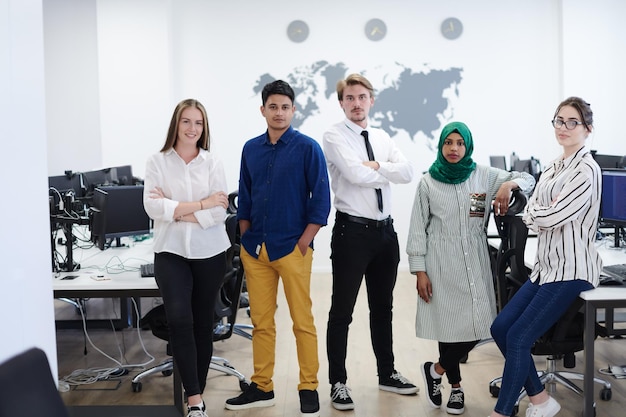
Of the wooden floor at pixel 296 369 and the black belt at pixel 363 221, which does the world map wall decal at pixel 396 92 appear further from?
the black belt at pixel 363 221

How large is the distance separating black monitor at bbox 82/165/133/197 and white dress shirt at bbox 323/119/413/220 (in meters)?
2.50

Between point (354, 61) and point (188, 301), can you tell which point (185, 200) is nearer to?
point (188, 301)

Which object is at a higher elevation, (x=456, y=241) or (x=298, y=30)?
(x=298, y=30)

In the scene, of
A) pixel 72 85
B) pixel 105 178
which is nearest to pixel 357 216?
pixel 105 178

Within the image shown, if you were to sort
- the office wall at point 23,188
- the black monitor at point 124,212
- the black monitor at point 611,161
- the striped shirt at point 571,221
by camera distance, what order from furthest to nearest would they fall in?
the black monitor at point 611,161
the black monitor at point 124,212
the striped shirt at point 571,221
the office wall at point 23,188

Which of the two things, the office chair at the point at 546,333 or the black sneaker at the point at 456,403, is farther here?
the black sneaker at the point at 456,403

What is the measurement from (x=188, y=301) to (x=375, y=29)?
5215mm

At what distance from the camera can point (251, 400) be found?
380 centimetres

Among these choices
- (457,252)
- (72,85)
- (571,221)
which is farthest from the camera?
(72,85)

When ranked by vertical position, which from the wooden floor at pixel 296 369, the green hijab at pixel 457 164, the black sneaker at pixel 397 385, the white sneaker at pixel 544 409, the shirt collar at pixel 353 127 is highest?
the shirt collar at pixel 353 127

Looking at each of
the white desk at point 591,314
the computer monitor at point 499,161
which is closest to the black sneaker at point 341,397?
the white desk at point 591,314

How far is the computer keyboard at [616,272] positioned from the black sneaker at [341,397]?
4.68 ft

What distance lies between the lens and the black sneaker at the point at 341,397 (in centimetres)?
374

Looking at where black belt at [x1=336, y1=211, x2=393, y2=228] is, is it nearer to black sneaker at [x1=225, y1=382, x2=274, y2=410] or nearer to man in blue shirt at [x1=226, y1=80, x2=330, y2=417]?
man in blue shirt at [x1=226, y1=80, x2=330, y2=417]
